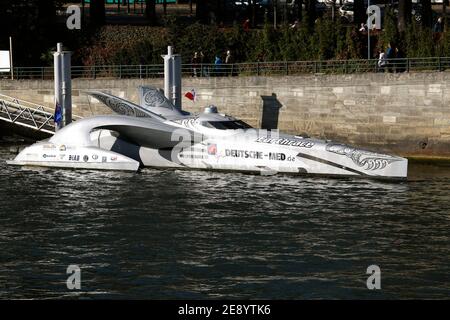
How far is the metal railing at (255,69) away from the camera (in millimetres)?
50969

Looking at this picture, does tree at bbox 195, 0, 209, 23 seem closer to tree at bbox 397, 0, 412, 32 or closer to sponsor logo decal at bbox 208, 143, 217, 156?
tree at bbox 397, 0, 412, 32

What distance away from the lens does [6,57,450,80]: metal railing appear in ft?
167

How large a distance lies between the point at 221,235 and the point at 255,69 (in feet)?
86.0

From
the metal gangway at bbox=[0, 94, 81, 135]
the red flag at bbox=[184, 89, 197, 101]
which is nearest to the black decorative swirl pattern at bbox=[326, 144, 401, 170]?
the red flag at bbox=[184, 89, 197, 101]

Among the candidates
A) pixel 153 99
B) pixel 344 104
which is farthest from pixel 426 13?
pixel 153 99

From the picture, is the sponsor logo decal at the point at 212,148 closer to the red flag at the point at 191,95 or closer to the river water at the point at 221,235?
the river water at the point at 221,235

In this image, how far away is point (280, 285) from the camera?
83.9 feet

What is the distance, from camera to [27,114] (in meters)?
56.0

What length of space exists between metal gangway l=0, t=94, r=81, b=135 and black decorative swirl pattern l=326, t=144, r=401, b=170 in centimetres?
1702

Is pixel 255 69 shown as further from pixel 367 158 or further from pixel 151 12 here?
pixel 151 12

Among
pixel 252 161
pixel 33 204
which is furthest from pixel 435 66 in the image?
pixel 33 204

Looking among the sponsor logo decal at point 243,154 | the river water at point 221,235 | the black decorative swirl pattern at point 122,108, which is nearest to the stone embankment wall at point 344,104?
the river water at point 221,235

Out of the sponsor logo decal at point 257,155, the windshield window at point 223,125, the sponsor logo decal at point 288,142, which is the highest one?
the windshield window at point 223,125

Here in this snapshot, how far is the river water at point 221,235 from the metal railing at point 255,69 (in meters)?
9.08
